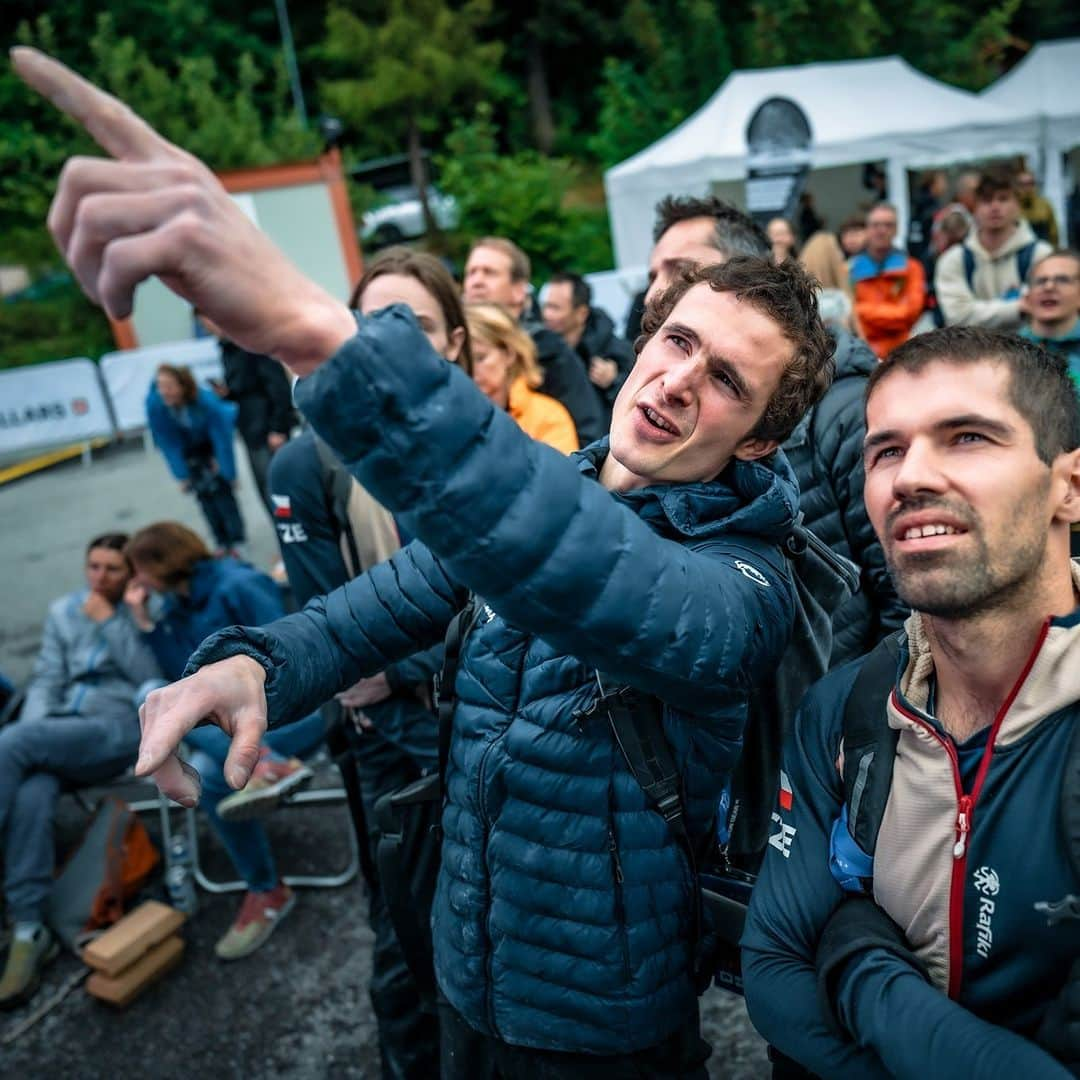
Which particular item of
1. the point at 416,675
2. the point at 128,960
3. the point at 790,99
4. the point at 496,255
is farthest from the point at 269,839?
the point at 790,99

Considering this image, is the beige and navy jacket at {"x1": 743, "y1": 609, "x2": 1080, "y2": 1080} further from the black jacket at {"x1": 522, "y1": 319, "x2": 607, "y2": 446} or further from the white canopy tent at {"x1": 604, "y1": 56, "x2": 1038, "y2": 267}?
the white canopy tent at {"x1": 604, "y1": 56, "x2": 1038, "y2": 267}

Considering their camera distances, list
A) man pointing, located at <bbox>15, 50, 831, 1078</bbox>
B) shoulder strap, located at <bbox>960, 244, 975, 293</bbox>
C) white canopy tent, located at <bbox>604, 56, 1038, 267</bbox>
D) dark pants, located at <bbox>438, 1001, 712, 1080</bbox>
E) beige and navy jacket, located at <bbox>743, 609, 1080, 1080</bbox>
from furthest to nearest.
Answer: white canopy tent, located at <bbox>604, 56, 1038, 267</bbox>, shoulder strap, located at <bbox>960, 244, 975, 293</bbox>, dark pants, located at <bbox>438, 1001, 712, 1080</bbox>, beige and navy jacket, located at <bbox>743, 609, 1080, 1080</bbox>, man pointing, located at <bbox>15, 50, 831, 1078</bbox>

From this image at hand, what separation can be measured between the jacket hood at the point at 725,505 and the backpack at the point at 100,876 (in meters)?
3.15

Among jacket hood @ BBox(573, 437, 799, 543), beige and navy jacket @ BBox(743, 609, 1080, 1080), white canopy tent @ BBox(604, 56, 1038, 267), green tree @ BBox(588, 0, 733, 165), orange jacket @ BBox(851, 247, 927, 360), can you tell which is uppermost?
green tree @ BBox(588, 0, 733, 165)

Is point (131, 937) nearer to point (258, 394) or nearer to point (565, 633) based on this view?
point (565, 633)

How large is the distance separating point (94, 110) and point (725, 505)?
1.06 meters

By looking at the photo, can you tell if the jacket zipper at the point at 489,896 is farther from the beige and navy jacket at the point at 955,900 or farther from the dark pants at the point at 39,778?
the dark pants at the point at 39,778

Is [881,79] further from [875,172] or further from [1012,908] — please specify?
[1012,908]

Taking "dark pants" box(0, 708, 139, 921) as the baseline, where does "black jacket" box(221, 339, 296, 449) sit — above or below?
above

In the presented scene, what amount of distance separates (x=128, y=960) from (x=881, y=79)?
1431 centimetres

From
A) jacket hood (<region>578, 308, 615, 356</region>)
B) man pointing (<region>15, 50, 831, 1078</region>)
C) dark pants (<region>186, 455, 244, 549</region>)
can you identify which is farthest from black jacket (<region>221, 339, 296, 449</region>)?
man pointing (<region>15, 50, 831, 1078</region>)

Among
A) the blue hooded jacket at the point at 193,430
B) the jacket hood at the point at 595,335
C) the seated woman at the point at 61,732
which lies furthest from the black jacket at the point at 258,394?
the seated woman at the point at 61,732

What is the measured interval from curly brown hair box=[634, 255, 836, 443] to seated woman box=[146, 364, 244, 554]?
254 inches

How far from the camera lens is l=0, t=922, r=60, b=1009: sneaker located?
341 centimetres
